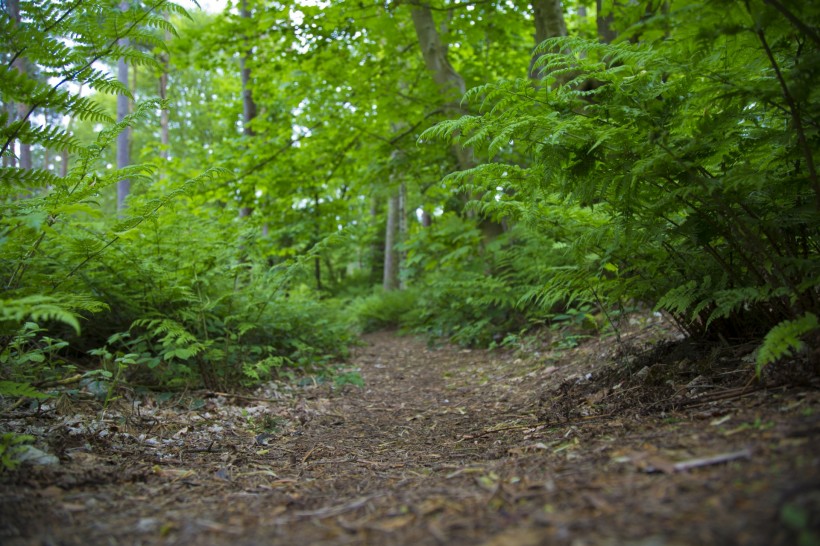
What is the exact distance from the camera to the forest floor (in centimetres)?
138

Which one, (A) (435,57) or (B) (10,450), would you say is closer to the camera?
(B) (10,450)

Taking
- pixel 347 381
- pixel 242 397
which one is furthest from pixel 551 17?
pixel 242 397

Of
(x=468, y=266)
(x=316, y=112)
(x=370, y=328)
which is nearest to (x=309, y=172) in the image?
(x=316, y=112)

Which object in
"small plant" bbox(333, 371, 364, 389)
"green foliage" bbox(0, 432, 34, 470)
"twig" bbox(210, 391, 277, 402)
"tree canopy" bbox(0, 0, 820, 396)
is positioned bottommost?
"small plant" bbox(333, 371, 364, 389)

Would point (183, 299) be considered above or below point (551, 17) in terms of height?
below

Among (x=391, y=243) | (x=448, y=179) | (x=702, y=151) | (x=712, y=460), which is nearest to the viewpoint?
(x=712, y=460)

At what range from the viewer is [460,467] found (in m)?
2.34

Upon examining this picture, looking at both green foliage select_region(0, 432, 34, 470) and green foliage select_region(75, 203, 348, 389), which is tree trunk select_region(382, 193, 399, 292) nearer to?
green foliage select_region(75, 203, 348, 389)

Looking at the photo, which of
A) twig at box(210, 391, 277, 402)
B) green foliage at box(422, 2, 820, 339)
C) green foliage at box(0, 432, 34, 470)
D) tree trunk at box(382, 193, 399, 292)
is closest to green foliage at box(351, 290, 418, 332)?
tree trunk at box(382, 193, 399, 292)

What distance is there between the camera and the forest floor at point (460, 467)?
1.38 meters

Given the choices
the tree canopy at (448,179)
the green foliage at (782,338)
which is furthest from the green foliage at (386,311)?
the green foliage at (782,338)

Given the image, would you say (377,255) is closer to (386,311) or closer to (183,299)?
(386,311)

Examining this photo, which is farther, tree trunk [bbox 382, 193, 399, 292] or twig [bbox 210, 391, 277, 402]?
tree trunk [bbox 382, 193, 399, 292]

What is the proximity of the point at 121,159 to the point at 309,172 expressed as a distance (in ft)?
22.5
